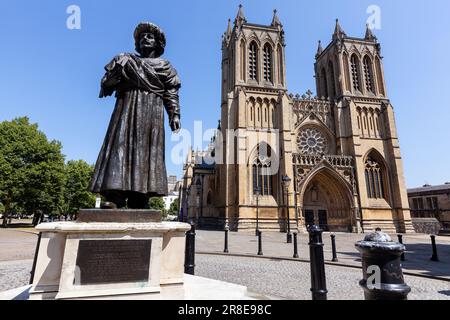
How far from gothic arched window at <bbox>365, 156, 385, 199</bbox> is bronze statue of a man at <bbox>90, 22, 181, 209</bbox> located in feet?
99.3

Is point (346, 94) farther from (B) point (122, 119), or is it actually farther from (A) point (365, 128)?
(B) point (122, 119)

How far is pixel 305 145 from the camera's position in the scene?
30141 millimetres

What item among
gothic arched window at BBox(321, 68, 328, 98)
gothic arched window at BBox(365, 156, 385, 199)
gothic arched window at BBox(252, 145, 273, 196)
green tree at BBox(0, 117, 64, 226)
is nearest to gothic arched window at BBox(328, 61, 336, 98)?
gothic arched window at BBox(321, 68, 328, 98)

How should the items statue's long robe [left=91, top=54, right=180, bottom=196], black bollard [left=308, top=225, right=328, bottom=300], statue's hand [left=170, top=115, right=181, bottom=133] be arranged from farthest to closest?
statue's hand [left=170, top=115, right=181, bottom=133] → black bollard [left=308, top=225, right=328, bottom=300] → statue's long robe [left=91, top=54, right=180, bottom=196]

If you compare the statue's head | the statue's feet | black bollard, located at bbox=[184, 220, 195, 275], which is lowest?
black bollard, located at bbox=[184, 220, 195, 275]

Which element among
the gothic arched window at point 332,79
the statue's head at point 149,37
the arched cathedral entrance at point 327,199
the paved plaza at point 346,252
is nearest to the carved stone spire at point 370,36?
the gothic arched window at point 332,79

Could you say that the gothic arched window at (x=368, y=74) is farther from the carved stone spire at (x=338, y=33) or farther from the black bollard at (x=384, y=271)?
the black bollard at (x=384, y=271)

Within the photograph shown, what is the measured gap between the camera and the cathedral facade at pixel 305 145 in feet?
84.4

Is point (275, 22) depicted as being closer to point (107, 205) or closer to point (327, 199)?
point (327, 199)

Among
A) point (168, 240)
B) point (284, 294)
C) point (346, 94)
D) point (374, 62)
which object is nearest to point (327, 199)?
point (346, 94)

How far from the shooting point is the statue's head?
4148 millimetres

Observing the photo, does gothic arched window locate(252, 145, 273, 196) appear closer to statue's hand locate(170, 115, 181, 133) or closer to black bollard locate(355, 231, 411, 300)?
statue's hand locate(170, 115, 181, 133)

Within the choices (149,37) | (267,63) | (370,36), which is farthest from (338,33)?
(149,37)

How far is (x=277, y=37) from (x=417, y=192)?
32775 millimetres
